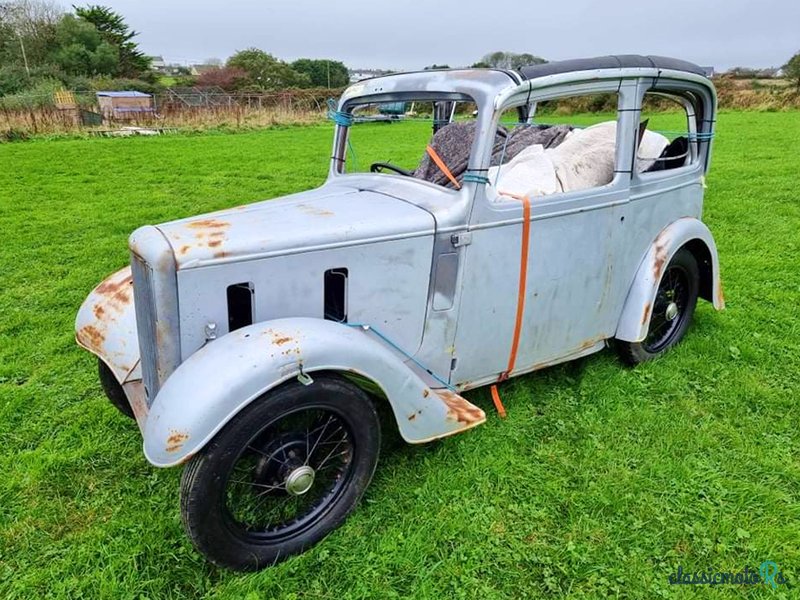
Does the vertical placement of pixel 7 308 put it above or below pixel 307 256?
below

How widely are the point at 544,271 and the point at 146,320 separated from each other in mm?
1976

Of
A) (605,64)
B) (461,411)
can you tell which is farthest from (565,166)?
(461,411)

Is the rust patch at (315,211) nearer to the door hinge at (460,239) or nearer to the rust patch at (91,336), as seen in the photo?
the door hinge at (460,239)

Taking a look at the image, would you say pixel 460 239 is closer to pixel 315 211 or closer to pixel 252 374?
pixel 315 211

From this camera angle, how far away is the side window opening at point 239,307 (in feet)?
7.53

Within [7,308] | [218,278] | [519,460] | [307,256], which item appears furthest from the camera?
[7,308]

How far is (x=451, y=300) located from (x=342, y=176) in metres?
1.21

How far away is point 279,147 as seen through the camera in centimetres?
1475

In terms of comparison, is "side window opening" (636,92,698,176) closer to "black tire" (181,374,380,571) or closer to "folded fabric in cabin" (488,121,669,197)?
"folded fabric in cabin" (488,121,669,197)

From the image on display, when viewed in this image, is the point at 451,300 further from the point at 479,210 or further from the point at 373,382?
the point at 373,382

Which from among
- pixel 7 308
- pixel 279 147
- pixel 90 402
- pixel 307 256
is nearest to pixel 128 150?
pixel 279 147

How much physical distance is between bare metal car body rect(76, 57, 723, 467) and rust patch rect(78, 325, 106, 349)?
0.06ft

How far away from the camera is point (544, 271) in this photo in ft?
9.71

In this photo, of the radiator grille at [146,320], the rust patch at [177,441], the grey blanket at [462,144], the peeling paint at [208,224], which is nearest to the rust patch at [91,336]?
the radiator grille at [146,320]
